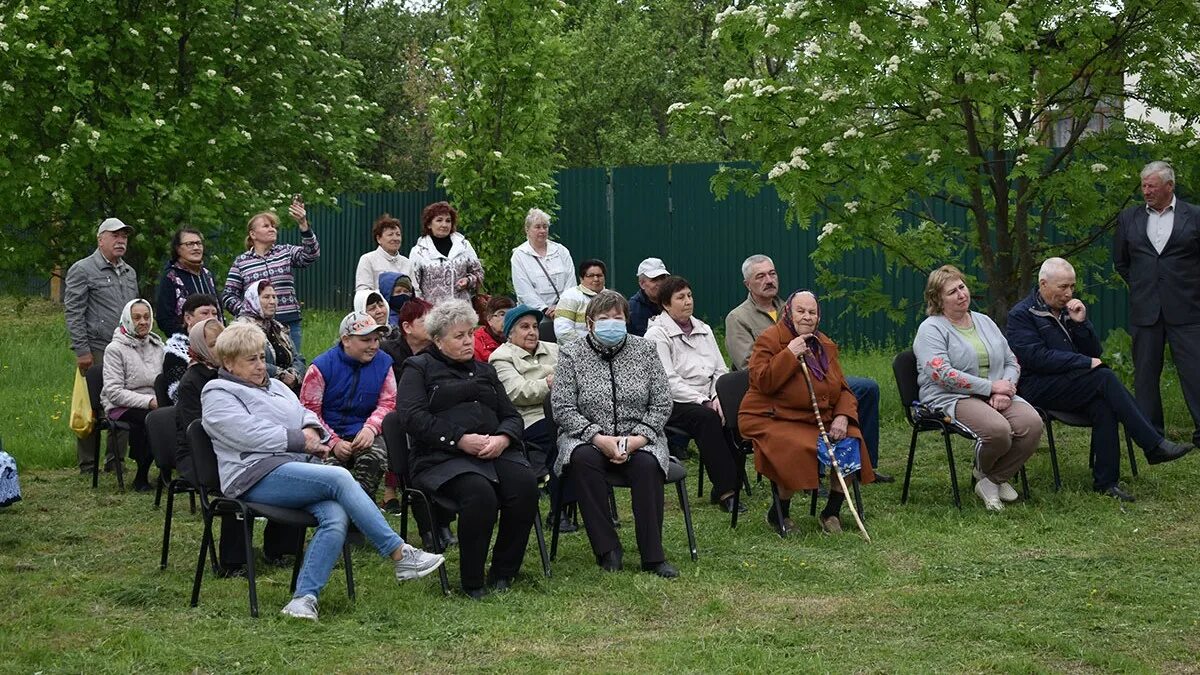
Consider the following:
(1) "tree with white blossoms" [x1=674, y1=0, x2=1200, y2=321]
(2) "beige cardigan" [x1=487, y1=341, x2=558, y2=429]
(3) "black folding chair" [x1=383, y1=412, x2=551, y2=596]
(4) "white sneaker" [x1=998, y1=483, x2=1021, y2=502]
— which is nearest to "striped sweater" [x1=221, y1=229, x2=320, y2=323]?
(2) "beige cardigan" [x1=487, y1=341, x2=558, y2=429]

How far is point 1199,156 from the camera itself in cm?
1063

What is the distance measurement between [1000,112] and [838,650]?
565 cm

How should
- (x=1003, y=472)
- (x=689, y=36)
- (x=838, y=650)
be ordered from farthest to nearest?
(x=689, y=36) → (x=1003, y=472) → (x=838, y=650)

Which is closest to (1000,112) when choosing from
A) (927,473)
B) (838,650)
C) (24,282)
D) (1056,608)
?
(927,473)

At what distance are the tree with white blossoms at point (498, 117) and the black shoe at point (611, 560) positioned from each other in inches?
336

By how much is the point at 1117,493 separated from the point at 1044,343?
3.31ft

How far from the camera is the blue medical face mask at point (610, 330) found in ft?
25.4

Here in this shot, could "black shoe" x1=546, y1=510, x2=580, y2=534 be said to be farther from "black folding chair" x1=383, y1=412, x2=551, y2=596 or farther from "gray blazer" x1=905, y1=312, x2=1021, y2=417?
"gray blazer" x1=905, y1=312, x2=1021, y2=417

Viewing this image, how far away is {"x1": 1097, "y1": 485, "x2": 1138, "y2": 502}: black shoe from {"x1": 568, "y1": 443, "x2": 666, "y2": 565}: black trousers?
3029 mm

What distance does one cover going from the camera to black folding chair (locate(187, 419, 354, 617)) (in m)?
6.66

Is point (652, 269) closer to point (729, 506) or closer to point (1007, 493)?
point (729, 506)

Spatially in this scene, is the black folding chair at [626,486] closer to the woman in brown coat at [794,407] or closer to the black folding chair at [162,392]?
the woman in brown coat at [794,407]

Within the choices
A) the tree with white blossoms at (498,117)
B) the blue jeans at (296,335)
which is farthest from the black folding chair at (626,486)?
the tree with white blossoms at (498,117)

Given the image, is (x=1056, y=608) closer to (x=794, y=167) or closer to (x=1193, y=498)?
(x=1193, y=498)
